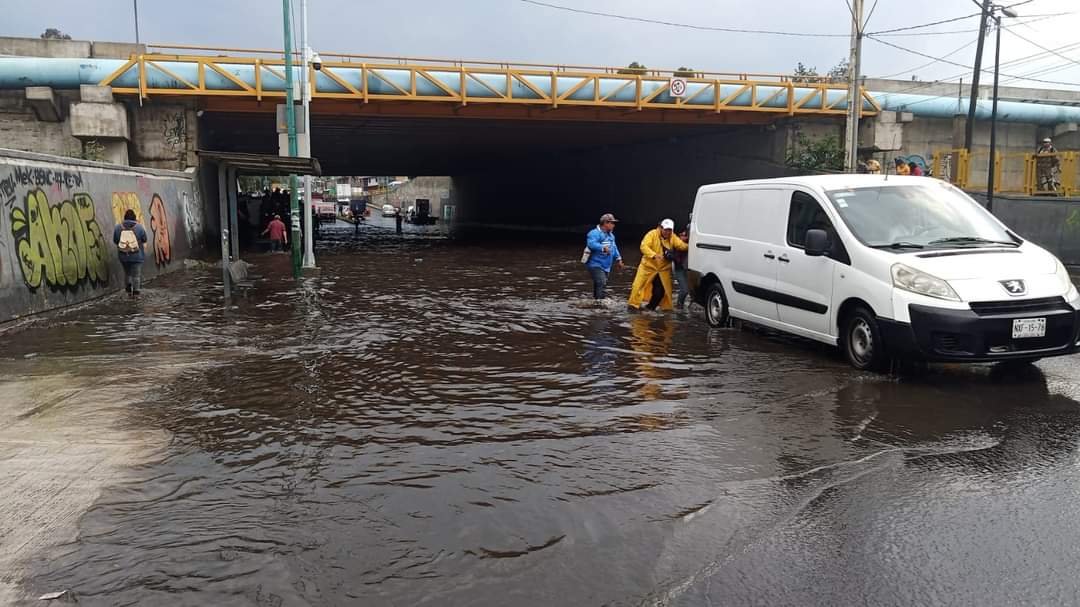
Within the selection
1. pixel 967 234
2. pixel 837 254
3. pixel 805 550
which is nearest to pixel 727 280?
pixel 837 254

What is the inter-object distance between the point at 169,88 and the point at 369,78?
5.86 meters

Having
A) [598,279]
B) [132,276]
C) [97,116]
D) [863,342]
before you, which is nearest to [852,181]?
[863,342]

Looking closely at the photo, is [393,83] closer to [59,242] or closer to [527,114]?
[527,114]

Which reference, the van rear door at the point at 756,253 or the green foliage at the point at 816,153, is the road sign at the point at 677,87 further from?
the van rear door at the point at 756,253

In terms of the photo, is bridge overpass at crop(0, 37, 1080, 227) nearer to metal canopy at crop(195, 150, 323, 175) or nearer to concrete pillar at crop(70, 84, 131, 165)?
concrete pillar at crop(70, 84, 131, 165)

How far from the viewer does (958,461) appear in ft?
17.1

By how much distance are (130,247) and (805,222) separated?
1066 cm

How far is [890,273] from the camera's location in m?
7.24

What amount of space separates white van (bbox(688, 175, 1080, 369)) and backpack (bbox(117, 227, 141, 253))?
31.0ft

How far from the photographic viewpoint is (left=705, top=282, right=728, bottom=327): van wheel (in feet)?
35.0

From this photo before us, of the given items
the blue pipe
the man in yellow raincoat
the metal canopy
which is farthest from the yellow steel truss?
the man in yellow raincoat

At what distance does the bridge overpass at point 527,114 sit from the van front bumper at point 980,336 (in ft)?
68.1

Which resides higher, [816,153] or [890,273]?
[816,153]

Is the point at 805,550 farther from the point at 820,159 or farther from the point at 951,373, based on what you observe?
the point at 820,159
